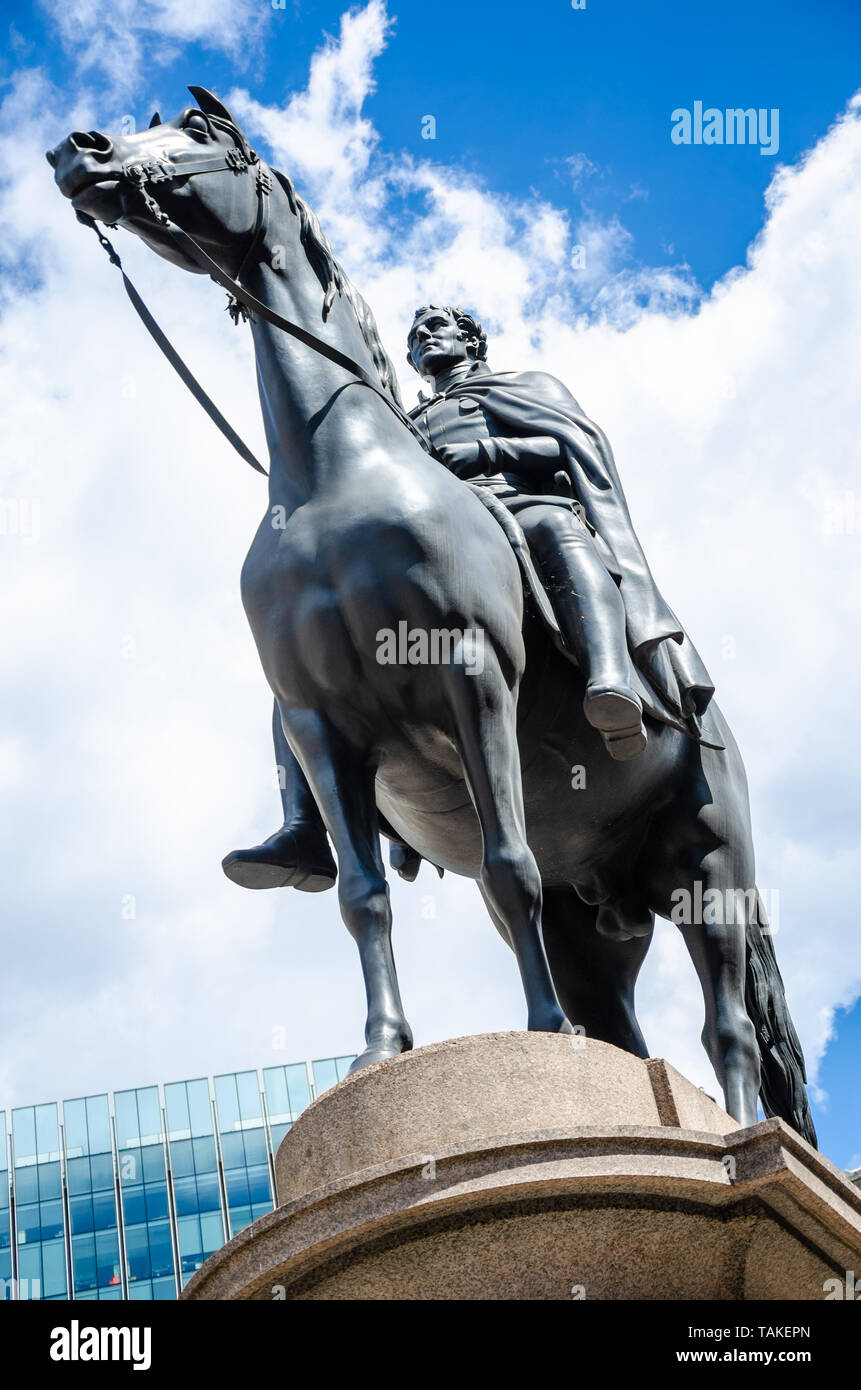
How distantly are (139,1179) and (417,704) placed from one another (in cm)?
5287

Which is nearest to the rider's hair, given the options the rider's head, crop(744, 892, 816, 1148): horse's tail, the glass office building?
the rider's head

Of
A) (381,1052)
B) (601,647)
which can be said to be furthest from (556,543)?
(381,1052)

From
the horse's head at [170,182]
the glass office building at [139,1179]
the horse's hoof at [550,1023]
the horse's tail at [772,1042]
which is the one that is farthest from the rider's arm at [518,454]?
the glass office building at [139,1179]

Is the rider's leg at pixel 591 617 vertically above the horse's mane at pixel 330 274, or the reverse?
the horse's mane at pixel 330 274

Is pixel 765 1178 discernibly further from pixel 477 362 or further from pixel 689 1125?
pixel 477 362

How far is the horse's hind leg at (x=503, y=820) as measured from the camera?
657cm

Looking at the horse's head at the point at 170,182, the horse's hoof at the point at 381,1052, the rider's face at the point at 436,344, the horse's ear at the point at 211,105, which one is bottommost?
the horse's hoof at the point at 381,1052

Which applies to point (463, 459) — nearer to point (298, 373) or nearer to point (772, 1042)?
point (298, 373)

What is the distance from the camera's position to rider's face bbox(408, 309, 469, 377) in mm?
9758

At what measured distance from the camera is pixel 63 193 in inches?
305

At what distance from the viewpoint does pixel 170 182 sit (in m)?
7.76

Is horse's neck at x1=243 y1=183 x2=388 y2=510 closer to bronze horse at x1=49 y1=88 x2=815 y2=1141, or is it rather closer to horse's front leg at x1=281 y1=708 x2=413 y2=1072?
bronze horse at x1=49 y1=88 x2=815 y2=1141

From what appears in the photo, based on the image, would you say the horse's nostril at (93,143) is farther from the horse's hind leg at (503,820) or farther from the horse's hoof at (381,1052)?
the horse's hoof at (381,1052)
